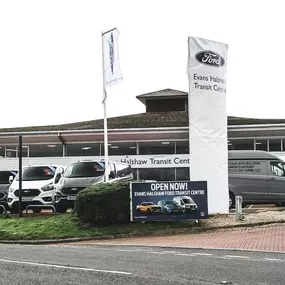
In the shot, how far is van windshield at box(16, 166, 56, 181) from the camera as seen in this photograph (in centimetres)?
2188

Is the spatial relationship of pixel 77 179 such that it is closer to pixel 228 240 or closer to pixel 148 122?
pixel 228 240

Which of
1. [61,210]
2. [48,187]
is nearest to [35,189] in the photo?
[48,187]

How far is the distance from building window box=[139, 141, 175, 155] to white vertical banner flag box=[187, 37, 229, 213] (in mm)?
13628

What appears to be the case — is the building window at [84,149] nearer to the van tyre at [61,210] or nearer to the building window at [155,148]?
the building window at [155,148]

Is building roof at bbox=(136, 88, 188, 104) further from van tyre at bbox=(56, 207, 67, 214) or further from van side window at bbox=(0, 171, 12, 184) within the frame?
van tyre at bbox=(56, 207, 67, 214)

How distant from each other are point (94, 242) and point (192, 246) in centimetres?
348

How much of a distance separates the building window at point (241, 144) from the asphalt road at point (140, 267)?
19.7 m

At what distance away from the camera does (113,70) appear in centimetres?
1875

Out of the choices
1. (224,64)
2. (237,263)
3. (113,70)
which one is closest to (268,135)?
(224,64)

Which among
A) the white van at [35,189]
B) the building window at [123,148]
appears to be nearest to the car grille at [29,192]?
the white van at [35,189]

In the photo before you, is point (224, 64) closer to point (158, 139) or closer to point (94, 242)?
point (94, 242)

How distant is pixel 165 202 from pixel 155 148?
1574cm

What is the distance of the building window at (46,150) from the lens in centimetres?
3331

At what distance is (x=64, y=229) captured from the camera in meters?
16.5
